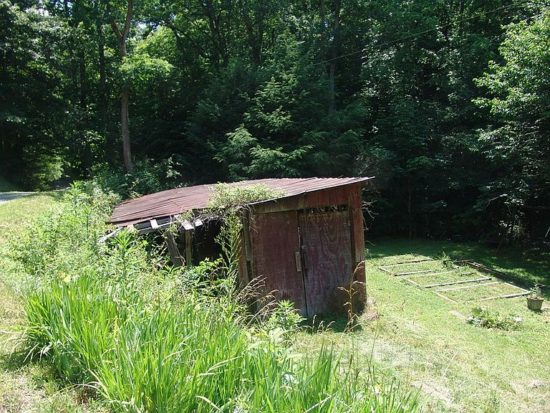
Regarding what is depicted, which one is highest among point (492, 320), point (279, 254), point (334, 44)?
point (334, 44)

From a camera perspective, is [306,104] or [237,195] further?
[306,104]

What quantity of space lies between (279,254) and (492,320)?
4033 mm

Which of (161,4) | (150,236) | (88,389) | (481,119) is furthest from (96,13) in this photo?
(88,389)

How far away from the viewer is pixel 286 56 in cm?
1866

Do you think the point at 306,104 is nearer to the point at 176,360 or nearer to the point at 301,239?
the point at 301,239

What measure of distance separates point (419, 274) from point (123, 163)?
12415mm

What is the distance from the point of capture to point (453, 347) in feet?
22.5

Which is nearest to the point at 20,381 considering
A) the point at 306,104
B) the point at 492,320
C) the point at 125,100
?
the point at 492,320

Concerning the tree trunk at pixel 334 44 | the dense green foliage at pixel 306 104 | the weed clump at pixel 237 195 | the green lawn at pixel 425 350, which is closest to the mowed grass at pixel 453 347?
the green lawn at pixel 425 350

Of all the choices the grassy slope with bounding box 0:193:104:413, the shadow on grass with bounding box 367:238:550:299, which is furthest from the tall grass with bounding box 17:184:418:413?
the shadow on grass with bounding box 367:238:550:299

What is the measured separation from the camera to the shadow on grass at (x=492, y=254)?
487 inches

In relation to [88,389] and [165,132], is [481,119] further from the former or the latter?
[88,389]

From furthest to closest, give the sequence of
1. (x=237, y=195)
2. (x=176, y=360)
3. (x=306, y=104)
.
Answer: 1. (x=306, y=104)
2. (x=237, y=195)
3. (x=176, y=360)

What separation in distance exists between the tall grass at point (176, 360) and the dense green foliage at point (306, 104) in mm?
13365
